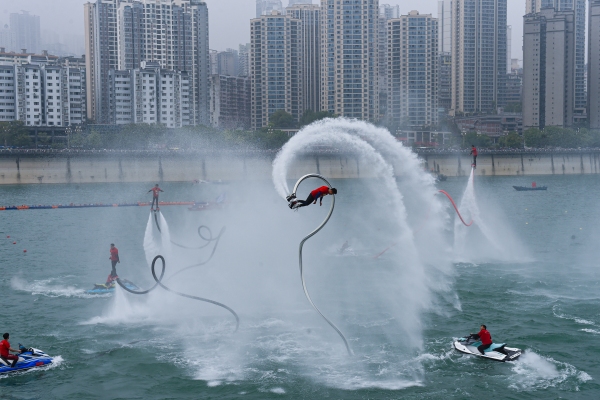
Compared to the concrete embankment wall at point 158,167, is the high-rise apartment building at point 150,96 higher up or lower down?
higher up

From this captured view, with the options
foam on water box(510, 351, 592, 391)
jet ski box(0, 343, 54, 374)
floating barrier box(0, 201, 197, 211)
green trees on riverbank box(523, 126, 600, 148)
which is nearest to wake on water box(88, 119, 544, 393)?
foam on water box(510, 351, 592, 391)

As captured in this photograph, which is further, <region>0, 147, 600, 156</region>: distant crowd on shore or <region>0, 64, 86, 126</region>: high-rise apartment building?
<region>0, 64, 86, 126</region>: high-rise apartment building

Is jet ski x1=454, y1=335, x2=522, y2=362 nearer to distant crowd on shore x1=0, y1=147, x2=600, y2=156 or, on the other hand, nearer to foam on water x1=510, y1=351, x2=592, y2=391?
foam on water x1=510, y1=351, x2=592, y2=391

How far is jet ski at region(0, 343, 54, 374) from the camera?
27.4 m

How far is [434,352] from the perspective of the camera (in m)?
29.8

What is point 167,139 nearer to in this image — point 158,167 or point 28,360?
point 158,167

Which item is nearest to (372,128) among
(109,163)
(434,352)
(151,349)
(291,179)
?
(434,352)

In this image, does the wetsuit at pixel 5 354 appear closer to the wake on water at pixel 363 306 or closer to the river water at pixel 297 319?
the river water at pixel 297 319

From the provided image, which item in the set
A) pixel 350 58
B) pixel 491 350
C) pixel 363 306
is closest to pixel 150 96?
pixel 350 58

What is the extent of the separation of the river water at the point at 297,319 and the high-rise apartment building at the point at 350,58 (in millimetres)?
126358

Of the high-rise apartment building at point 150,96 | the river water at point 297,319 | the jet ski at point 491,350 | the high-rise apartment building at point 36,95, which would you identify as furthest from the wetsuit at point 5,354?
the high-rise apartment building at point 150,96

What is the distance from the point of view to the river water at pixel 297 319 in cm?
2675

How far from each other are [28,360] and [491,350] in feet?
57.9

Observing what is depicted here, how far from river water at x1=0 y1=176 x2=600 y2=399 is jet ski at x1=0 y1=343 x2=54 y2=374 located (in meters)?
0.32
